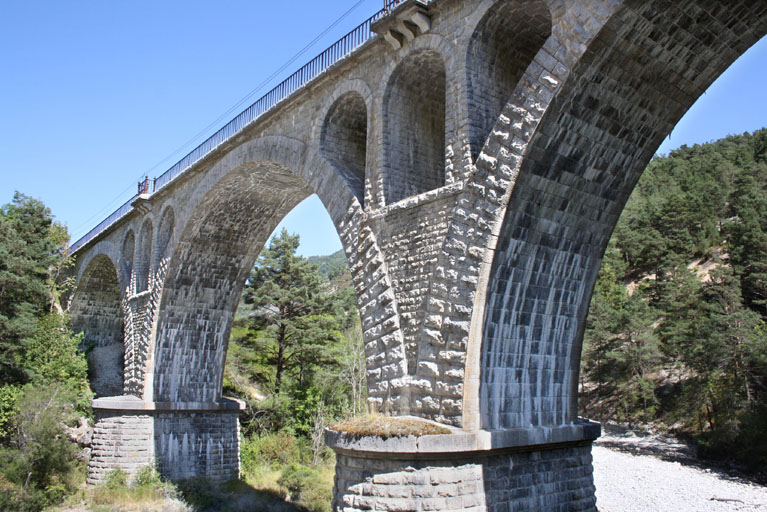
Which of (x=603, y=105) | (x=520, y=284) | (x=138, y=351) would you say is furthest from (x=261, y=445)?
(x=603, y=105)

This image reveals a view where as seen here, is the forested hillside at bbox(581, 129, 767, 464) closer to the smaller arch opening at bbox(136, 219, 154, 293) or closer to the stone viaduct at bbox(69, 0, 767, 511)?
the stone viaduct at bbox(69, 0, 767, 511)

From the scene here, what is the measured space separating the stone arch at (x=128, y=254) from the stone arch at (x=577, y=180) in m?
17.4

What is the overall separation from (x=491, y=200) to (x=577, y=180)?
50.5 inches

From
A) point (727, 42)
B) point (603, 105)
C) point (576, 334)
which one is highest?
point (727, 42)

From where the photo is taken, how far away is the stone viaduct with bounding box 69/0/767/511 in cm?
704

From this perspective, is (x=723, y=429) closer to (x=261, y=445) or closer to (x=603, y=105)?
(x=261, y=445)

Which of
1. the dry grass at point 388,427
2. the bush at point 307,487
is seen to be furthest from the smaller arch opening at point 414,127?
the bush at point 307,487

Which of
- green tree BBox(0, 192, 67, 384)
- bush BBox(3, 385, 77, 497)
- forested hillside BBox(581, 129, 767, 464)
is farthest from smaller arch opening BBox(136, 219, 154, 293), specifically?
forested hillside BBox(581, 129, 767, 464)

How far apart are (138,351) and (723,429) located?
2025cm

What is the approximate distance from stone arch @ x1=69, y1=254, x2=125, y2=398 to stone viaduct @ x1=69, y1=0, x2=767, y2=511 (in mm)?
19974

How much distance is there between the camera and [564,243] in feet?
26.7

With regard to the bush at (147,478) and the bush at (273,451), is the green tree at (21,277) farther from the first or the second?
the bush at (273,451)

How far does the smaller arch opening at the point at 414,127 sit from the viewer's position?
979 centimetres

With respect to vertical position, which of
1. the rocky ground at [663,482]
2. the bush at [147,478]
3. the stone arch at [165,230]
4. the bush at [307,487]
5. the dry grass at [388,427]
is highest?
the stone arch at [165,230]
